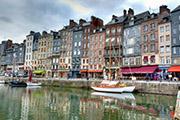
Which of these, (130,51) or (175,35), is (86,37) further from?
(175,35)

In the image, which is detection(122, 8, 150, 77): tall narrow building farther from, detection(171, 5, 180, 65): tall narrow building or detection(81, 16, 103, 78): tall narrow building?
detection(81, 16, 103, 78): tall narrow building

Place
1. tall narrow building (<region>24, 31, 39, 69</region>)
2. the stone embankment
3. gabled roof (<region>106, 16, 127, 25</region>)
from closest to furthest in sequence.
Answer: the stone embankment → gabled roof (<region>106, 16, 127, 25</region>) → tall narrow building (<region>24, 31, 39, 69</region>)

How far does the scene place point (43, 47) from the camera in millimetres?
81625

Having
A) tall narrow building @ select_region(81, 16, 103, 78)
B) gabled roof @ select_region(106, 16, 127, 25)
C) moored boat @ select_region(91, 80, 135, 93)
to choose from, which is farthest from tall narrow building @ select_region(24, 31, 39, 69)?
moored boat @ select_region(91, 80, 135, 93)

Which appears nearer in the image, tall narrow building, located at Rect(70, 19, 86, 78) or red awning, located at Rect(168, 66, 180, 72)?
red awning, located at Rect(168, 66, 180, 72)

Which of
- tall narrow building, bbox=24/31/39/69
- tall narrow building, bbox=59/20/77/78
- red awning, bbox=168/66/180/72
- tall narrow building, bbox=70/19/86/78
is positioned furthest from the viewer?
tall narrow building, bbox=24/31/39/69

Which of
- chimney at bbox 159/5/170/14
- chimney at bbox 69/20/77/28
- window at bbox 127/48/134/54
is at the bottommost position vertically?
window at bbox 127/48/134/54

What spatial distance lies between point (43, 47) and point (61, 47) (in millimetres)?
9732

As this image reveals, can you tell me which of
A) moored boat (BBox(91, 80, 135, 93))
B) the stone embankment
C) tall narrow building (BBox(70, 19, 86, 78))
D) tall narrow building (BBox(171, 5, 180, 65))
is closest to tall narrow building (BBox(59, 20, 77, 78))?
tall narrow building (BBox(70, 19, 86, 78))

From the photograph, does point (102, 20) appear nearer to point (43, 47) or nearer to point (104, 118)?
A: point (43, 47)

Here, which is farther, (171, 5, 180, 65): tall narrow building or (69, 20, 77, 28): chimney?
(69, 20, 77, 28): chimney

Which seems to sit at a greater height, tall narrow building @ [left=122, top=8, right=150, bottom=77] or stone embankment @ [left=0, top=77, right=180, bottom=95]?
tall narrow building @ [left=122, top=8, right=150, bottom=77]

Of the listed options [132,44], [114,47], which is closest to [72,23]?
[114,47]

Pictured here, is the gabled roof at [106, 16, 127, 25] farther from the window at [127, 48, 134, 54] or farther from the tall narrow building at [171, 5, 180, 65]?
the tall narrow building at [171, 5, 180, 65]
